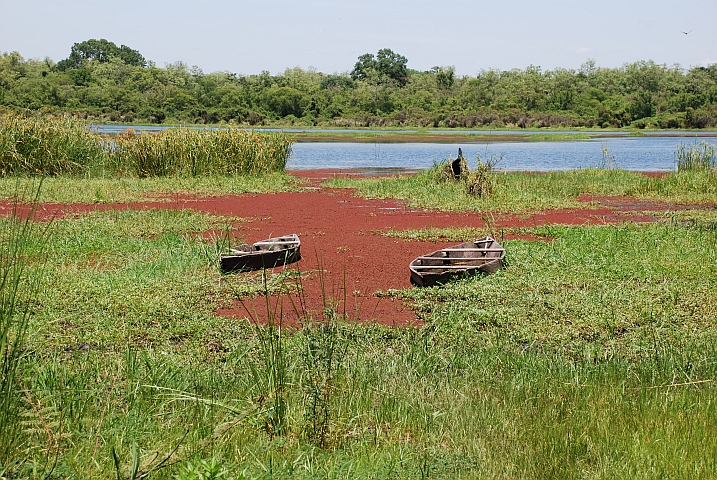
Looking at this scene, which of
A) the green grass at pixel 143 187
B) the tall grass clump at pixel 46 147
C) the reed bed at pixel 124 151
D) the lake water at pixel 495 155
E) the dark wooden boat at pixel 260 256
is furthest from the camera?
the lake water at pixel 495 155

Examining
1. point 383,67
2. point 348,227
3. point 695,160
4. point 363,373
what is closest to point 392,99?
point 383,67

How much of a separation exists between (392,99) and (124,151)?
6635 centimetres

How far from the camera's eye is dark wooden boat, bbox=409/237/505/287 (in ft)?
28.3

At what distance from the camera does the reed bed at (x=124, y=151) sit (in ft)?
A: 64.5

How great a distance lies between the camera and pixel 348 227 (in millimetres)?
13094

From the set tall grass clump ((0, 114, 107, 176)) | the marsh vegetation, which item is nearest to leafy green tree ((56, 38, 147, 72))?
tall grass clump ((0, 114, 107, 176))

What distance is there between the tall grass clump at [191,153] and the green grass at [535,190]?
244 cm

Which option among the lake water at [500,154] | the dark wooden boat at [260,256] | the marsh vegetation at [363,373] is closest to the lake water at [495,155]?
the lake water at [500,154]

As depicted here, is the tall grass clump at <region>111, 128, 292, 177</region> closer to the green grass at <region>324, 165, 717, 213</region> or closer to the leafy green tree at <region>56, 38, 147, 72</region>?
the green grass at <region>324, 165, 717, 213</region>

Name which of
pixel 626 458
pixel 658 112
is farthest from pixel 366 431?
pixel 658 112

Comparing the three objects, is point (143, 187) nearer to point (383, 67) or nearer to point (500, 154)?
point (500, 154)

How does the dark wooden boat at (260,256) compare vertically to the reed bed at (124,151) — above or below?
below

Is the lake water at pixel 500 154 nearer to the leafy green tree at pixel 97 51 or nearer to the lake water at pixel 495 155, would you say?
the lake water at pixel 495 155

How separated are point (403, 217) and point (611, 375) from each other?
9.66m
